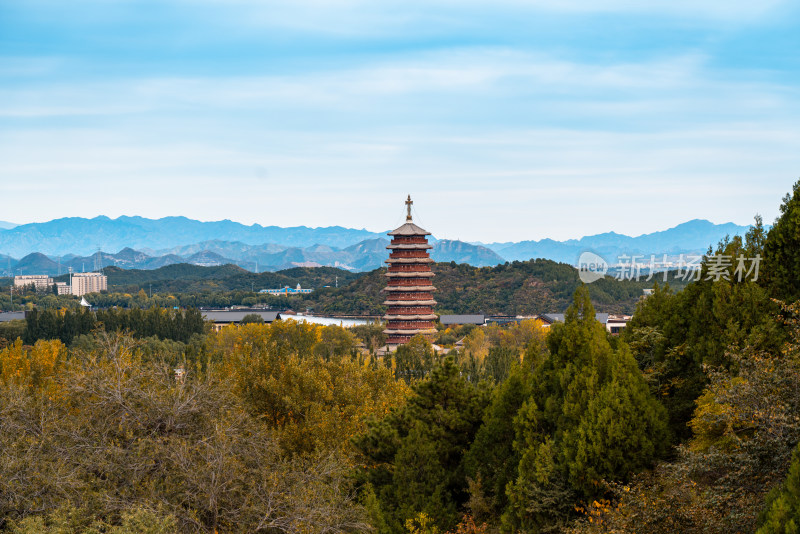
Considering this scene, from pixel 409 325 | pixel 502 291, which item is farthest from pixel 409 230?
pixel 502 291

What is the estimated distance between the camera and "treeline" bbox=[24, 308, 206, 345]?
66.6 m

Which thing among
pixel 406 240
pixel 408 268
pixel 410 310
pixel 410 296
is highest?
pixel 406 240

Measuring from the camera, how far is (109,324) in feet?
229

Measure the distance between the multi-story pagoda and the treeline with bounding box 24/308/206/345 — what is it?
20.3m

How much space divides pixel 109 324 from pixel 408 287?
2800cm

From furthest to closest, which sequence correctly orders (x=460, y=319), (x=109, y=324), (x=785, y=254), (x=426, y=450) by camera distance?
1. (x=460, y=319)
2. (x=109, y=324)
3. (x=426, y=450)
4. (x=785, y=254)

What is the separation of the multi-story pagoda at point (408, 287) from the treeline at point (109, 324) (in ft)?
66.7

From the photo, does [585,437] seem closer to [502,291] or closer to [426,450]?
[426,450]

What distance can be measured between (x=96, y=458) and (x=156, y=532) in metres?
2.92

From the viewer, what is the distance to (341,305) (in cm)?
12544

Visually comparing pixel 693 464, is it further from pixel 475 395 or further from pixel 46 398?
pixel 46 398

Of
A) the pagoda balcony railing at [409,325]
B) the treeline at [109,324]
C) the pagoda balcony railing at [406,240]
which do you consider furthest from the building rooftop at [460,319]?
the pagoda balcony railing at [406,240]

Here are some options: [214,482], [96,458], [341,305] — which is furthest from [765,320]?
[341,305]

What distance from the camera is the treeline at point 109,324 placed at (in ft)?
219
